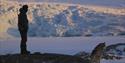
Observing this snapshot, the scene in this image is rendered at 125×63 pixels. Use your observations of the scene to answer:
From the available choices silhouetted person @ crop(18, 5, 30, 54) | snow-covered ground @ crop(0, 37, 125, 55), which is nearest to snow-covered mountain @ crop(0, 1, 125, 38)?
snow-covered ground @ crop(0, 37, 125, 55)

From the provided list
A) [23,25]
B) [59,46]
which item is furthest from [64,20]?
[23,25]

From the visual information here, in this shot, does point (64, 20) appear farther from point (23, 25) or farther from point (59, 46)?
point (23, 25)

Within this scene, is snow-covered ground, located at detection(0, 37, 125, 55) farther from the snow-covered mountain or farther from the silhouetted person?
the silhouetted person

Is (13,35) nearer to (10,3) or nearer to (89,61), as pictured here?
(10,3)

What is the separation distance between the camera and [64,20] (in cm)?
3622

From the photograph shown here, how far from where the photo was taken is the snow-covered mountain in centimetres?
3112

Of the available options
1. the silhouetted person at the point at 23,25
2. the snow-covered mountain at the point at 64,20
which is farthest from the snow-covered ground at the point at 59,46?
the silhouetted person at the point at 23,25

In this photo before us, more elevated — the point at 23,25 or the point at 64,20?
the point at 23,25

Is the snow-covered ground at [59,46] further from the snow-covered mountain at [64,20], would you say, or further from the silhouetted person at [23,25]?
the silhouetted person at [23,25]

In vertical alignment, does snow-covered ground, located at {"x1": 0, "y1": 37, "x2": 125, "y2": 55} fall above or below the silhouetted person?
below

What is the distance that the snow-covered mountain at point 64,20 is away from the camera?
102 ft

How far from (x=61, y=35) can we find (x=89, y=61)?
866 inches

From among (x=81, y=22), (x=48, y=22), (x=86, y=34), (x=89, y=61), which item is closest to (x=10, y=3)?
(x=48, y=22)

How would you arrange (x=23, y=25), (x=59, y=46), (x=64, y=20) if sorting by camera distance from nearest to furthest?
(x=23, y=25), (x=59, y=46), (x=64, y=20)
